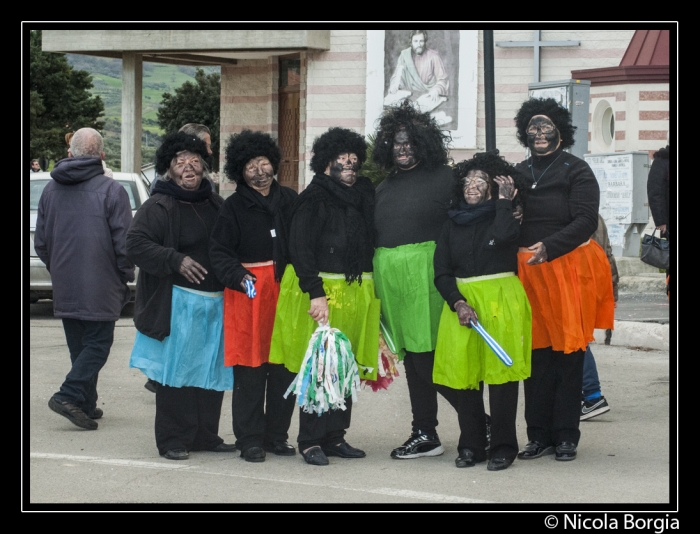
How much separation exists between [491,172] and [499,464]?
5.29ft

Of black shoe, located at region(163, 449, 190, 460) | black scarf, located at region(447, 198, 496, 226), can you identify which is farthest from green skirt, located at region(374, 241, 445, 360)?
black shoe, located at region(163, 449, 190, 460)

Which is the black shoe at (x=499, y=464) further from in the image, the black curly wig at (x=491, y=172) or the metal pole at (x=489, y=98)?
the metal pole at (x=489, y=98)

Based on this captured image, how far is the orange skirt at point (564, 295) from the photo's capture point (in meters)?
6.54

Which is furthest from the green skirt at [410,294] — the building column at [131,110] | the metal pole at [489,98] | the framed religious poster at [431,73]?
the building column at [131,110]

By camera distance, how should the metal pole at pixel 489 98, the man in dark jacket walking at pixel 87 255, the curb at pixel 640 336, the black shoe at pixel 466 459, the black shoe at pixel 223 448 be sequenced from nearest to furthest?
the black shoe at pixel 466 459, the black shoe at pixel 223 448, the man in dark jacket walking at pixel 87 255, the metal pole at pixel 489 98, the curb at pixel 640 336

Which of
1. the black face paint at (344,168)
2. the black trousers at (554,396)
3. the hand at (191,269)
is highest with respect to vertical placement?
the black face paint at (344,168)

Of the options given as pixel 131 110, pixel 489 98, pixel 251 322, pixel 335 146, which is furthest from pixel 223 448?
pixel 131 110

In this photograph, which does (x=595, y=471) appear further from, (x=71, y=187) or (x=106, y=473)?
(x=71, y=187)

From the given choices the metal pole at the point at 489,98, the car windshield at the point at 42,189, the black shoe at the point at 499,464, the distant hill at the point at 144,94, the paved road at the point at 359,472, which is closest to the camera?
the paved road at the point at 359,472

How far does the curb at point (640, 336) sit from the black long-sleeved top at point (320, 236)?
522 cm

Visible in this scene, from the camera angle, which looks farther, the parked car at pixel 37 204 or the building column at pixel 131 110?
the building column at pixel 131 110

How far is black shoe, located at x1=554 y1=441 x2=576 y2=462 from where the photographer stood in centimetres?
658

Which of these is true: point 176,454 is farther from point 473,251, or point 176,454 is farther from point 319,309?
point 473,251

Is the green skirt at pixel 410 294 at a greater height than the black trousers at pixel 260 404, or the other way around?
the green skirt at pixel 410 294
